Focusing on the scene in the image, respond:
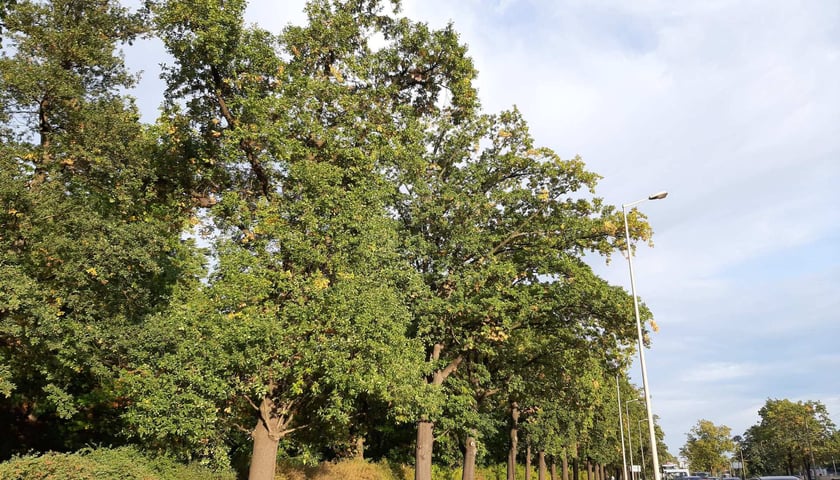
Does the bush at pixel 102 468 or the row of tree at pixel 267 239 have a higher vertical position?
the row of tree at pixel 267 239

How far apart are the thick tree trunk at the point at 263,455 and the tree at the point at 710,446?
123394 mm

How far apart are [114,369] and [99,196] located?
215 inches

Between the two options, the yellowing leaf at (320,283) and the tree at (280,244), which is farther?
the yellowing leaf at (320,283)

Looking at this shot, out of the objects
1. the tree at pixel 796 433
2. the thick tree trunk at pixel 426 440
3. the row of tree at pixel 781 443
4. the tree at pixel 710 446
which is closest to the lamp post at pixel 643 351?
the thick tree trunk at pixel 426 440

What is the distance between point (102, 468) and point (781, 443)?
115075 mm

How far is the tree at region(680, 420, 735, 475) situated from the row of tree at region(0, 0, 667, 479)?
111122 millimetres

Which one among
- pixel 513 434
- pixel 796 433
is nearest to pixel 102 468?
pixel 513 434

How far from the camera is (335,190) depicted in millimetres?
16891

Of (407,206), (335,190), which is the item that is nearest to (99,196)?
(335,190)

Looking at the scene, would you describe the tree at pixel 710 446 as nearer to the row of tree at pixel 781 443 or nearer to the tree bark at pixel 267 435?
the row of tree at pixel 781 443

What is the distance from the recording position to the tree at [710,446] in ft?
379

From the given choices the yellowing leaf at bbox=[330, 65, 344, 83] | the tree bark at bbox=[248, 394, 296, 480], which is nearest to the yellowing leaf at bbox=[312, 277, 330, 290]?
the tree bark at bbox=[248, 394, 296, 480]

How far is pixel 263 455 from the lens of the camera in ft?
52.3

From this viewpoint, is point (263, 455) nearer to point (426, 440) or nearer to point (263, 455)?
point (263, 455)
